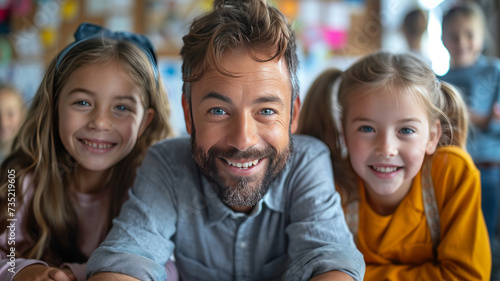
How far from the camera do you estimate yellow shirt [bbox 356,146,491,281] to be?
3.08 ft

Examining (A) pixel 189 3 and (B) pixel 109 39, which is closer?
(B) pixel 109 39

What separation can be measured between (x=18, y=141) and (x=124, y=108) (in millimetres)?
328

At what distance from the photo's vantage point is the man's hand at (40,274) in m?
0.87

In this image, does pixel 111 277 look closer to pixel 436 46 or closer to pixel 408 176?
pixel 408 176

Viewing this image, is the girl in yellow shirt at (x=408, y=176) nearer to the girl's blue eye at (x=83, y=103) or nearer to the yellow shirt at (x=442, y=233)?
the yellow shirt at (x=442, y=233)

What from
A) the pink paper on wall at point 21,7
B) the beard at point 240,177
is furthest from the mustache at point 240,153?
the pink paper on wall at point 21,7

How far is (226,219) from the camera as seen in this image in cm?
97

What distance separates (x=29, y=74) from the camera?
→ 345 centimetres

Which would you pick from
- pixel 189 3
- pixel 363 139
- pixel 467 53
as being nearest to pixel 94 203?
pixel 363 139

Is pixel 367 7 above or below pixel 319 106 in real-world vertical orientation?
above

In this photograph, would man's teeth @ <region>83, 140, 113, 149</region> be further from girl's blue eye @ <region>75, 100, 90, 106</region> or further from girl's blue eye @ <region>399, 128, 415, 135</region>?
girl's blue eye @ <region>399, 128, 415, 135</region>

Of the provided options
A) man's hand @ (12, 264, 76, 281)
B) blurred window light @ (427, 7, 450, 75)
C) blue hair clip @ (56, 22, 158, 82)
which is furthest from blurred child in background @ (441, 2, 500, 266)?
man's hand @ (12, 264, 76, 281)

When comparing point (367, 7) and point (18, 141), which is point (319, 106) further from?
point (367, 7)

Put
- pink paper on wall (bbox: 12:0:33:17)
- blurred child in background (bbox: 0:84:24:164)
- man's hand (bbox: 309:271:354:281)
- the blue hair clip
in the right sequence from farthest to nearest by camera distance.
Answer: pink paper on wall (bbox: 12:0:33:17) < blurred child in background (bbox: 0:84:24:164) < the blue hair clip < man's hand (bbox: 309:271:354:281)
